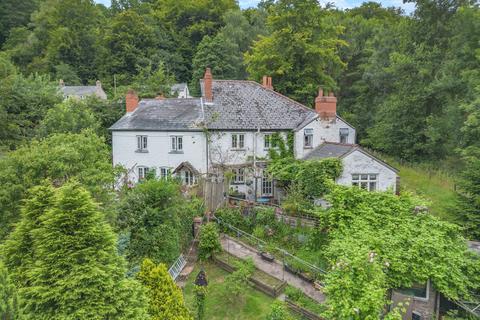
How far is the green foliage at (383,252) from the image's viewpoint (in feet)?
36.0

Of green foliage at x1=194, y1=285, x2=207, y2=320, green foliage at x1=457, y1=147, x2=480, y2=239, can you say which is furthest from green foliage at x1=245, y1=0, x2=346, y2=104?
green foliage at x1=194, y1=285, x2=207, y2=320

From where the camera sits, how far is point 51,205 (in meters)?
10.3

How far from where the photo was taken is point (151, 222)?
16203 mm

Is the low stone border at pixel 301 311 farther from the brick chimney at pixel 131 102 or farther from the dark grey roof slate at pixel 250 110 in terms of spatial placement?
the brick chimney at pixel 131 102

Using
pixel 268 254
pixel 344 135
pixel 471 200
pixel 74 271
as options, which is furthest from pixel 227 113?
pixel 74 271

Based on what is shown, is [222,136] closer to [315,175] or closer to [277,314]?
[315,175]

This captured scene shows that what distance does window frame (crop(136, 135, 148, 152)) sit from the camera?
27891mm

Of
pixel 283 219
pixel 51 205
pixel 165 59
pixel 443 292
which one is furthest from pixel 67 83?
pixel 443 292

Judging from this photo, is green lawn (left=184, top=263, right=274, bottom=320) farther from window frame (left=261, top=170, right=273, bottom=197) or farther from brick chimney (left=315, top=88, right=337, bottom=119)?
brick chimney (left=315, top=88, right=337, bottom=119)

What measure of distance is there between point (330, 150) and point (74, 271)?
19212 mm

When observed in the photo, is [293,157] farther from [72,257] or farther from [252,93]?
[72,257]

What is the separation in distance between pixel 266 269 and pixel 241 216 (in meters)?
4.89

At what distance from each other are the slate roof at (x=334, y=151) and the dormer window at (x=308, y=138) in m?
0.59

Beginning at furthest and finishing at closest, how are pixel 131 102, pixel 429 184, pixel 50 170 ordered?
pixel 131 102 < pixel 429 184 < pixel 50 170
